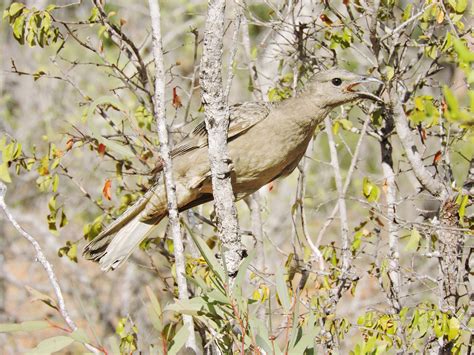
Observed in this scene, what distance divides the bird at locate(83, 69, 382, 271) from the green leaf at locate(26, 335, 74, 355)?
178 cm

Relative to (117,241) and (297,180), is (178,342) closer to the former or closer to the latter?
(117,241)

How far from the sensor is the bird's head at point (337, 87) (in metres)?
4.10

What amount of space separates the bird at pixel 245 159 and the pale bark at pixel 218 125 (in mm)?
1038

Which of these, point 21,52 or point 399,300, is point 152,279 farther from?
point 399,300

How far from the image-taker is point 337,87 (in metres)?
4.32

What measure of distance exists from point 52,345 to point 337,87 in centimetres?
238

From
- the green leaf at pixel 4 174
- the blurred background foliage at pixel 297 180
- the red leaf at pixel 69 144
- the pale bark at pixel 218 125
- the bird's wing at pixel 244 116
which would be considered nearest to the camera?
the blurred background foliage at pixel 297 180

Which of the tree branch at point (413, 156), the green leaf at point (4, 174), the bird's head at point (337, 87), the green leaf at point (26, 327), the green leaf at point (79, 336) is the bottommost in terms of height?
the green leaf at point (79, 336)

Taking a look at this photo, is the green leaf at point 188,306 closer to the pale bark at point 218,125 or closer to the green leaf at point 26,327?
the pale bark at point 218,125

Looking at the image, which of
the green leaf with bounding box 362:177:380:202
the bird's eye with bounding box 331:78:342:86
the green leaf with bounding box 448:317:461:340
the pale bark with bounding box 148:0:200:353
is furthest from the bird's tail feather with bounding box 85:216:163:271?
the green leaf with bounding box 448:317:461:340

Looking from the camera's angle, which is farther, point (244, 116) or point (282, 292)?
point (244, 116)

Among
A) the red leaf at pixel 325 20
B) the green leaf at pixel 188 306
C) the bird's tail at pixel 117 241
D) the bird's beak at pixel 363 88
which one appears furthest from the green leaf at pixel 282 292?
the bird's tail at pixel 117 241

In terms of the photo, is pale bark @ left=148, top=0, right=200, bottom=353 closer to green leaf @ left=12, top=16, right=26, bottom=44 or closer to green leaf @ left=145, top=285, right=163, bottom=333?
green leaf @ left=145, top=285, right=163, bottom=333

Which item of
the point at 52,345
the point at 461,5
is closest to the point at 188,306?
the point at 52,345
